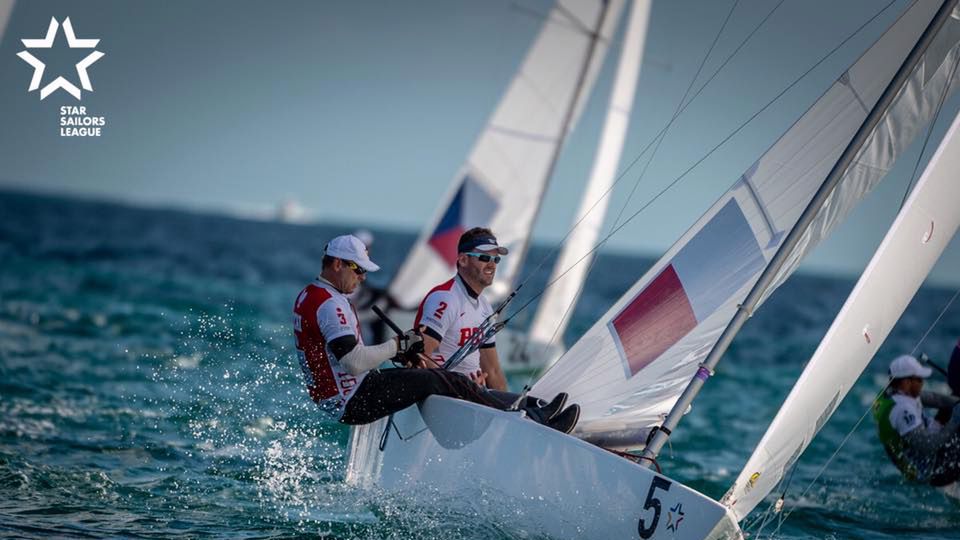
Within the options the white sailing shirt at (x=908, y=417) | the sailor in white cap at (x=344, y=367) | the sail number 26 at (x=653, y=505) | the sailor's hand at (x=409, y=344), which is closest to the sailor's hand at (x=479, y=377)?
the sailor in white cap at (x=344, y=367)

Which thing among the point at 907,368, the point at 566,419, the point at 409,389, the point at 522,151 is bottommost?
the point at 566,419

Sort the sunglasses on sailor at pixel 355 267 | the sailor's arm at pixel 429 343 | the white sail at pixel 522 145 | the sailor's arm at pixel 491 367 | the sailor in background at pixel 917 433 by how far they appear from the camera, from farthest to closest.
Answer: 1. the white sail at pixel 522 145
2. the sailor in background at pixel 917 433
3. the sailor's arm at pixel 491 367
4. the sailor's arm at pixel 429 343
5. the sunglasses on sailor at pixel 355 267

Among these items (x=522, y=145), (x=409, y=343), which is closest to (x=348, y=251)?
(x=409, y=343)

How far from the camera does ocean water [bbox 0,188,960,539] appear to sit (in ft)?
18.0

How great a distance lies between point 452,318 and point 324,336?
71 centimetres

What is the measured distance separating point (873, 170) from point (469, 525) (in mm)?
2415

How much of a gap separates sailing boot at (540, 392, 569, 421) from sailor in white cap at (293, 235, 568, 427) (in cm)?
33

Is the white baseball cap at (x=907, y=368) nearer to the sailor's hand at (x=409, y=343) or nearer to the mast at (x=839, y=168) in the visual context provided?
the mast at (x=839, y=168)

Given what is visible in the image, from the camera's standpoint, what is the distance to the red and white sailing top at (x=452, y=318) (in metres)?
5.68

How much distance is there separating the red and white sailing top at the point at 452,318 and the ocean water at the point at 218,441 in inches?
30.5

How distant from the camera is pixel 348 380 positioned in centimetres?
539

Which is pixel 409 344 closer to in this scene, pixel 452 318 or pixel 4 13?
pixel 452 318

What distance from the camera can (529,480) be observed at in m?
4.91

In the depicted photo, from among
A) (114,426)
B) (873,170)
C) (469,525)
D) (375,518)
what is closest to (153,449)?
(114,426)
